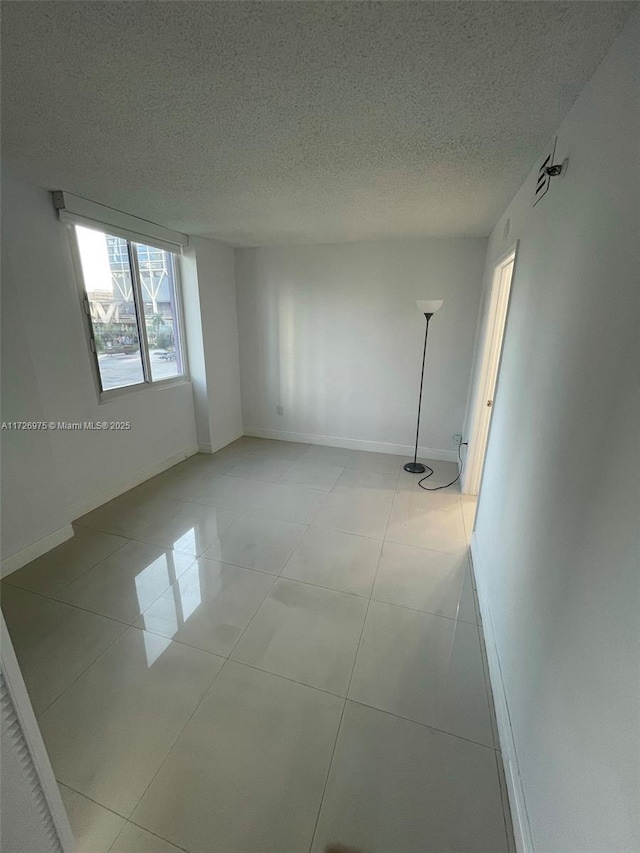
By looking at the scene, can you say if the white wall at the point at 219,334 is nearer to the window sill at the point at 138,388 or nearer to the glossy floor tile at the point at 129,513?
the window sill at the point at 138,388

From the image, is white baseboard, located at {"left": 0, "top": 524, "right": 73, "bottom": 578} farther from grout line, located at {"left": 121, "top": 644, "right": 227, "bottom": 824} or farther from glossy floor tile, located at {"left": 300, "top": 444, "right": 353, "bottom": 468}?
glossy floor tile, located at {"left": 300, "top": 444, "right": 353, "bottom": 468}

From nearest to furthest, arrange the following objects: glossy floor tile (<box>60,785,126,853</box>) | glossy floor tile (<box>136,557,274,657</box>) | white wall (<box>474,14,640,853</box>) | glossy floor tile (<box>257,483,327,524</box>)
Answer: white wall (<box>474,14,640,853</box>)
glossy floor tile (<box>60,785,126,853</box>)
glossy floor tile (<box>136,557,274,657</box>)
glossy floor tile (<box>257,483,327,524</box>)

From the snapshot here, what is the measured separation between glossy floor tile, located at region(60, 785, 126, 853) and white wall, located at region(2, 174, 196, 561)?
1.57 metres

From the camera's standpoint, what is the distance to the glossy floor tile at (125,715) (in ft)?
3.93

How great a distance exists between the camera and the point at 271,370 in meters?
4.39

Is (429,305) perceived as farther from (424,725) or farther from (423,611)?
(424,725)

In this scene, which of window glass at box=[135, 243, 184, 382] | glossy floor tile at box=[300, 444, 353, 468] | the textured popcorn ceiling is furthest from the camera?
glossy floor tile at box=[300, 444, 353, 468]

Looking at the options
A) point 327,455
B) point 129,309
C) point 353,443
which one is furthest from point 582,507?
point 129,309

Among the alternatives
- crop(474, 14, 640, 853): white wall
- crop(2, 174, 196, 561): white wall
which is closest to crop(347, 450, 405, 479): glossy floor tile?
crop(474, 14, 640, 853): white wall

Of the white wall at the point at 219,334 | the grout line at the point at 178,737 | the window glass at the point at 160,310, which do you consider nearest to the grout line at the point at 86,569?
the grout line at the point at 178,737

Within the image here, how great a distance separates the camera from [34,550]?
2.28m

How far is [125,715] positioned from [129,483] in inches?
86.1

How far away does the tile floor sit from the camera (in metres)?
1.11

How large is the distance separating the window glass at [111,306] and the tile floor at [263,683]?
50.7 inches
